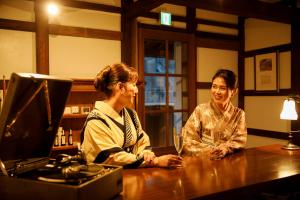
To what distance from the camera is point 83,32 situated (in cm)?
416

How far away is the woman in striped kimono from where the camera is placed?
1.72 meters

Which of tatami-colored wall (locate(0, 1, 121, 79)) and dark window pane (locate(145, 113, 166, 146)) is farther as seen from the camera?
dark window pane (locate(145, 113, 166, 146))

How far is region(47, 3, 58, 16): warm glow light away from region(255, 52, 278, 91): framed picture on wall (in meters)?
3.65

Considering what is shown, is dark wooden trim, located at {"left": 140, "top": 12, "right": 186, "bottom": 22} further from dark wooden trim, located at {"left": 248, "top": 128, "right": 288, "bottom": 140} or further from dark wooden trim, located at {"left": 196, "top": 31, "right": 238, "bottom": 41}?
dark wooden trim, located at {"left": 248, "top": 128, "right": 288, "bottom": 140}

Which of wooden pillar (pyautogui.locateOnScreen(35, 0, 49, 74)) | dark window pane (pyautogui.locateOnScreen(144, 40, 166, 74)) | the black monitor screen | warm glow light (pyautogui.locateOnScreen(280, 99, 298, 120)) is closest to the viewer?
the black monitor screen

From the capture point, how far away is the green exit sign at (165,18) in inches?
187

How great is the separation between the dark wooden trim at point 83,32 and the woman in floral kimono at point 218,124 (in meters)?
2.17

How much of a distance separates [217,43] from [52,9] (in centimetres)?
303

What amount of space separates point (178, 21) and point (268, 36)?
1.68 metres

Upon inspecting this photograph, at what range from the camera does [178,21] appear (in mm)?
5086

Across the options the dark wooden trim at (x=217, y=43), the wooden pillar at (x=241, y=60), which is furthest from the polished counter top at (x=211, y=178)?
the wooden pillar at (x=241, y=60)

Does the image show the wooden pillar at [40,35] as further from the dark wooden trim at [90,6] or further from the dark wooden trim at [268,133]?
the dark wooden trim at [268,133]

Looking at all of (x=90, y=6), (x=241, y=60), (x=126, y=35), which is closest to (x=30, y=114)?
(x=90, y=6)

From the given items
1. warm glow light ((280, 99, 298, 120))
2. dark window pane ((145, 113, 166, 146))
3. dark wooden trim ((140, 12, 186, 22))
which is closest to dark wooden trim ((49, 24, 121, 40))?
dark wooden trim ((140, 12, 186, 22))
